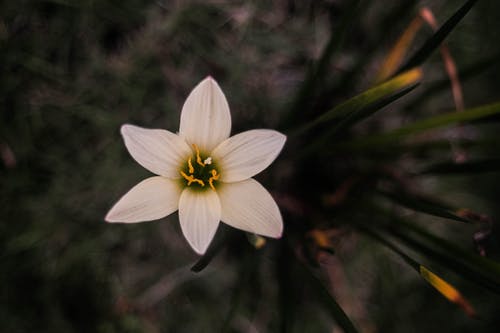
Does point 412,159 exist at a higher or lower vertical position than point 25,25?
lower

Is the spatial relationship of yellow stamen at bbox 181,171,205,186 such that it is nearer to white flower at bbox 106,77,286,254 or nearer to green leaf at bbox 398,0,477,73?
white flower at bbox 106,77,286,254

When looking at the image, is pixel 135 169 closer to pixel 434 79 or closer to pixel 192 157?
pixel 192 157

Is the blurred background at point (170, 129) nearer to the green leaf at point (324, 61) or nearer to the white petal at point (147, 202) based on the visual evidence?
the green leaf at point (324, 61)

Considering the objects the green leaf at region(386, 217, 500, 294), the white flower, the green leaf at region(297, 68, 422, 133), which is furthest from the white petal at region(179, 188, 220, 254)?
the green leaf at region(386, 217, 500, 294)

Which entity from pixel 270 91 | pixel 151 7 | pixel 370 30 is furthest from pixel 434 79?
pixel 151 7

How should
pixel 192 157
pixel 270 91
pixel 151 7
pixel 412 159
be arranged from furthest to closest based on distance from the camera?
pixel 412 159, pixel 270 91, pixel 151 7, pixel 192 157

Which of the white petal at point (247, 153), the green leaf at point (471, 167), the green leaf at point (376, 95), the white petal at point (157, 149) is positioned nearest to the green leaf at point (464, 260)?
the green leaf at point (471, 167)

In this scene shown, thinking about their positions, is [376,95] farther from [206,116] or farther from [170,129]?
Answer: [170,129]
